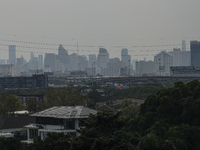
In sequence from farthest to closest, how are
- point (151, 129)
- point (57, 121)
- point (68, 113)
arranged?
point (68, 113) → point (57, 121) → point (151, 129)

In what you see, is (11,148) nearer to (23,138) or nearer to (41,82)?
(23,138)

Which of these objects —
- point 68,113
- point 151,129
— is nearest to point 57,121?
point 68,113

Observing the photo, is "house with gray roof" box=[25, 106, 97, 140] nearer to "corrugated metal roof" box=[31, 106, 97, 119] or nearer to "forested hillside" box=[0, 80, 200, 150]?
"corrugated metal roof" box=[31, 106, 97, 119]

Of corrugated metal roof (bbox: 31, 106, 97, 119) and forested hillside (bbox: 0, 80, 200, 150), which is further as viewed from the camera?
corrugated metal roof (bbox: 31, 106, 97, 119)

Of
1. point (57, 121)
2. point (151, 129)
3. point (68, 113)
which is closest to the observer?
point (151, 129)

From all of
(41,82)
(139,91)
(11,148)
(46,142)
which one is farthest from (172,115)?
(41,82)

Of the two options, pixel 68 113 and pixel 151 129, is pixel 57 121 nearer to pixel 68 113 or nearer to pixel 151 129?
pixel 68 113

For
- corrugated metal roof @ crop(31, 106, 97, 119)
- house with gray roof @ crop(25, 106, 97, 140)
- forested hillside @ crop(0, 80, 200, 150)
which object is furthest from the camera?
corrugated metal roof @ crop(31, 106, 97, 119)

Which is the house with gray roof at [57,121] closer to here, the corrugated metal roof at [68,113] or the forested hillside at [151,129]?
the corrugated metal roof at [68,113]

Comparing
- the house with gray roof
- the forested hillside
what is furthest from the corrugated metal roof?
the forested hillside
